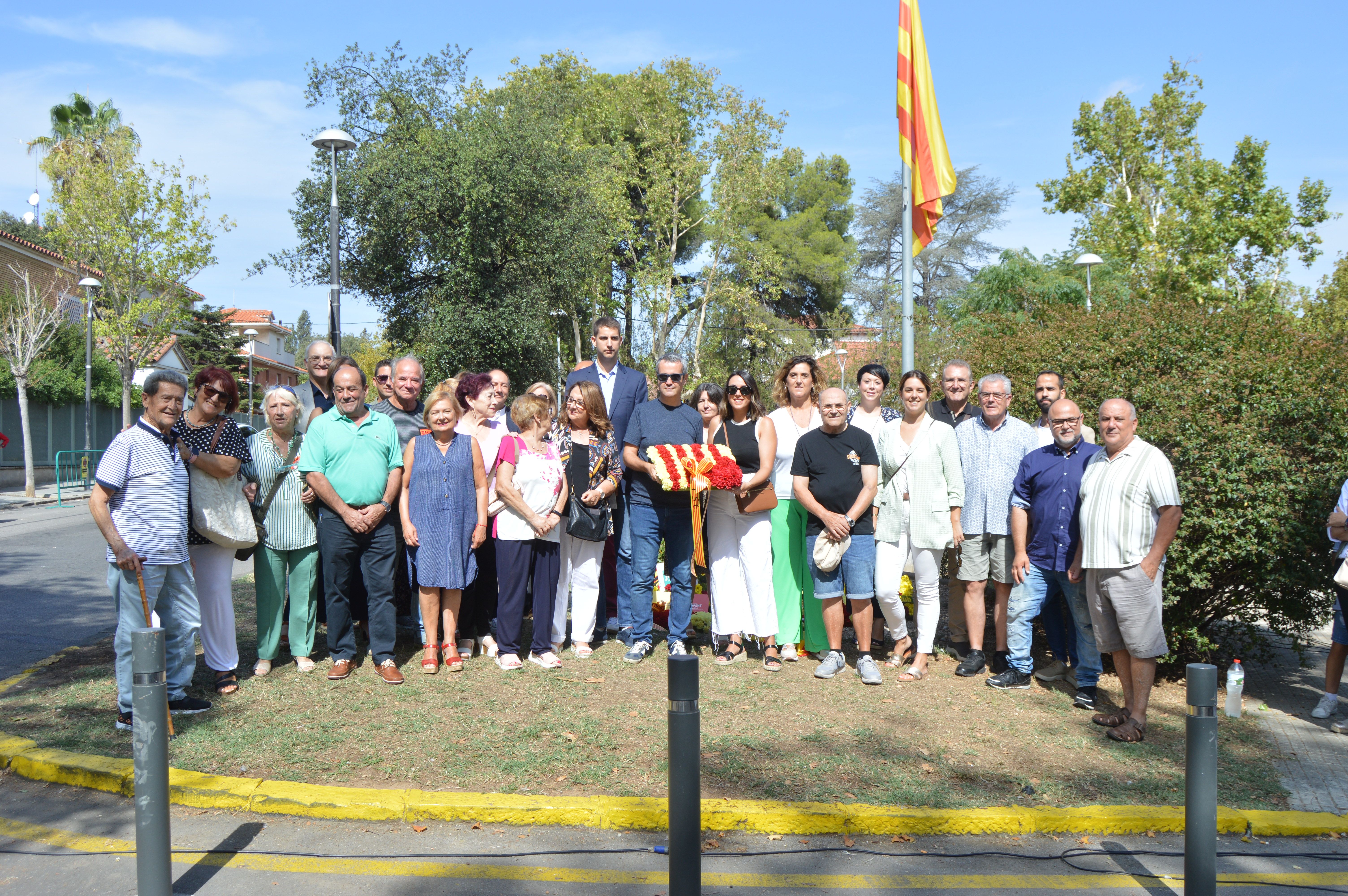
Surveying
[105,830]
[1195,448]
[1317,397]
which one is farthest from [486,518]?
[1317,397]

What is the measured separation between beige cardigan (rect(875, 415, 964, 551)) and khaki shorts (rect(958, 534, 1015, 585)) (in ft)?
0.53

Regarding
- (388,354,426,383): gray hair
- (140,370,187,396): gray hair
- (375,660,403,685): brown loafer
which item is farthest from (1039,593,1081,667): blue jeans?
(140,370,187,396): gray hair

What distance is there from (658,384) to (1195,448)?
3.71 m

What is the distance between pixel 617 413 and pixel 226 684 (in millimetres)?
3431

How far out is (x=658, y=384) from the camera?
688 centimetres

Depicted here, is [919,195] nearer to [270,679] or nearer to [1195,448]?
[1195,448]

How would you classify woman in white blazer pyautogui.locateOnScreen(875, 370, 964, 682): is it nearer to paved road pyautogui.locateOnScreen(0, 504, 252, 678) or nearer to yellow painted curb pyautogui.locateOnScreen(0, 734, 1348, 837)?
yellow painted curb pyautogui.locateOnScreen(0, 734, 1348, 837)

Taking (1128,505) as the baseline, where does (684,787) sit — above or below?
below

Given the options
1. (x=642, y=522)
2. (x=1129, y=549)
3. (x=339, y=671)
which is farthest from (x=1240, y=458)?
(x=339, y=671)

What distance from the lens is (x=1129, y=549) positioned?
A: 17.4 feet

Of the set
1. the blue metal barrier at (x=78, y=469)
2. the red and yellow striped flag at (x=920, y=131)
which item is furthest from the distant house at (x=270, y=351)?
the red and yellow striped flag at (x=920, y=131)

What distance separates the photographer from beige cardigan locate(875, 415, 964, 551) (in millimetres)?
6562

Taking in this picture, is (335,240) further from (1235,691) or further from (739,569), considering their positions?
(1235,691)

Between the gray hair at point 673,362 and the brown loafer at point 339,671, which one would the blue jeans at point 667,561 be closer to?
the gray hair at point 673,362
